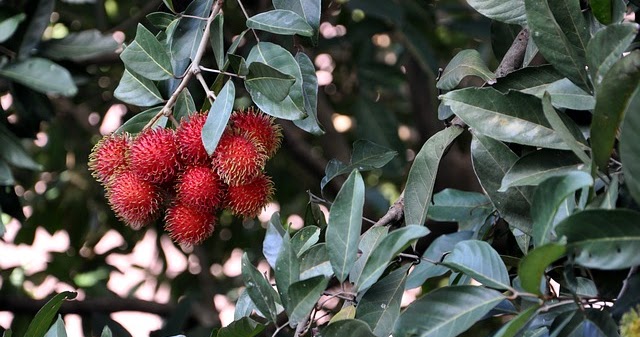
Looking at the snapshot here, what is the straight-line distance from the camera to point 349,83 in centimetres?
229

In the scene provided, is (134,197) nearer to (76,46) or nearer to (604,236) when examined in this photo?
(76,46)

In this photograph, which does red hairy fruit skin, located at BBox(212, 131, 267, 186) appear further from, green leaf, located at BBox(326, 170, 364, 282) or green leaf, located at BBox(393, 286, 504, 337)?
green leaf, located at BBox(393, 286, 504, 337)

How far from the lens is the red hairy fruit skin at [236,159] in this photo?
3.01 feet

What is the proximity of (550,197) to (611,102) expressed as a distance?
0.26 ft

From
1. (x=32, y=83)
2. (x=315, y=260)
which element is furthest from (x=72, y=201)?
(x=315, y=260)

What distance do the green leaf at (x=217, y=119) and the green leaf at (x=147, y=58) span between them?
0.35ft

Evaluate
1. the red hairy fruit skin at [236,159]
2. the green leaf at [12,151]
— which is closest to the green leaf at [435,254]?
the red hairy fruit skin at [236,159]

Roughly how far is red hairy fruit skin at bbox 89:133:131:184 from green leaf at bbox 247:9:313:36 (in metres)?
0.20

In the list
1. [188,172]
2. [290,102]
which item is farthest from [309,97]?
[188,172]

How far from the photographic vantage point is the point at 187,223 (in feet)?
3.20

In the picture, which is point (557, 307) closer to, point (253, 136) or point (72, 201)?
point (253, 136)

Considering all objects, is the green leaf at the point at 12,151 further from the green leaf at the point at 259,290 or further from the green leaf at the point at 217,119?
the green leaf at the point at 259,290

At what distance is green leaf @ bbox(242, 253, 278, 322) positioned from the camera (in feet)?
2.52

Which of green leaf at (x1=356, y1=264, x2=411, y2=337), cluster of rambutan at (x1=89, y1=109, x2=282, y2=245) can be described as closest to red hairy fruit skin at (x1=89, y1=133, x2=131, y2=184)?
cluster of rambutan at (x1=89, y1=109, x2=282, y2=245)
